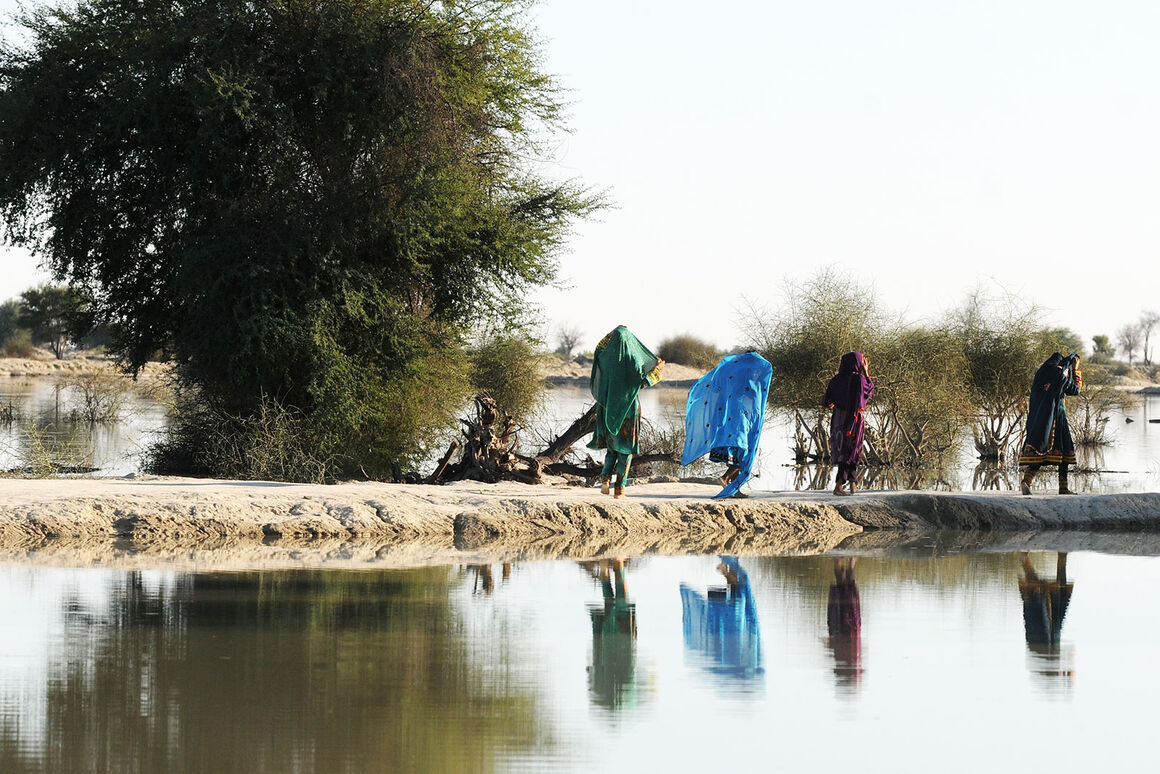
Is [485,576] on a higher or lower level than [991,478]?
lower

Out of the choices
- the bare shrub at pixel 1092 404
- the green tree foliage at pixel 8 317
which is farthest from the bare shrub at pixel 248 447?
the green tree foliage at pixel 8 317

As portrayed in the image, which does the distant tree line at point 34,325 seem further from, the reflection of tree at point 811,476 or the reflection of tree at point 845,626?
the reflection of tree at point 845,626

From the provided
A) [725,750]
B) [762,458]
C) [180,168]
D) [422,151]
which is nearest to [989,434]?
[762,458]

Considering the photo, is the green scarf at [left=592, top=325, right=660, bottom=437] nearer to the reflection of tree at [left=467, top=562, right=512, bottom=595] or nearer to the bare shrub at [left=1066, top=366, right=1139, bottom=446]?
the reflection of tree at [left=467, top=562, right=512, bottom=595]

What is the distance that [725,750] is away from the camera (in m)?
6.16

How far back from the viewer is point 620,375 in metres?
14.7

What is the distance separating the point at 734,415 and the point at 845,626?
19.6 ft

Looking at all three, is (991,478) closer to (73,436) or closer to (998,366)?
(998,366)

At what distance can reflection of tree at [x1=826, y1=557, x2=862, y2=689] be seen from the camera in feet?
25.5

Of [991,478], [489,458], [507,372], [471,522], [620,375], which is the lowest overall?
[471,522]

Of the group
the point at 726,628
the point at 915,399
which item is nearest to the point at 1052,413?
the point at 726,628

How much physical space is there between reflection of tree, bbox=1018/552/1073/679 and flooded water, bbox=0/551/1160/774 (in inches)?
1.4

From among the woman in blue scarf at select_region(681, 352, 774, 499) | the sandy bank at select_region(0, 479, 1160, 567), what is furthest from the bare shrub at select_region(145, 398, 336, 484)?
the woman in blue scarf at select_region(681, 352, 774, 499)

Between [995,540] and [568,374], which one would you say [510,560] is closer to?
[995,540]
